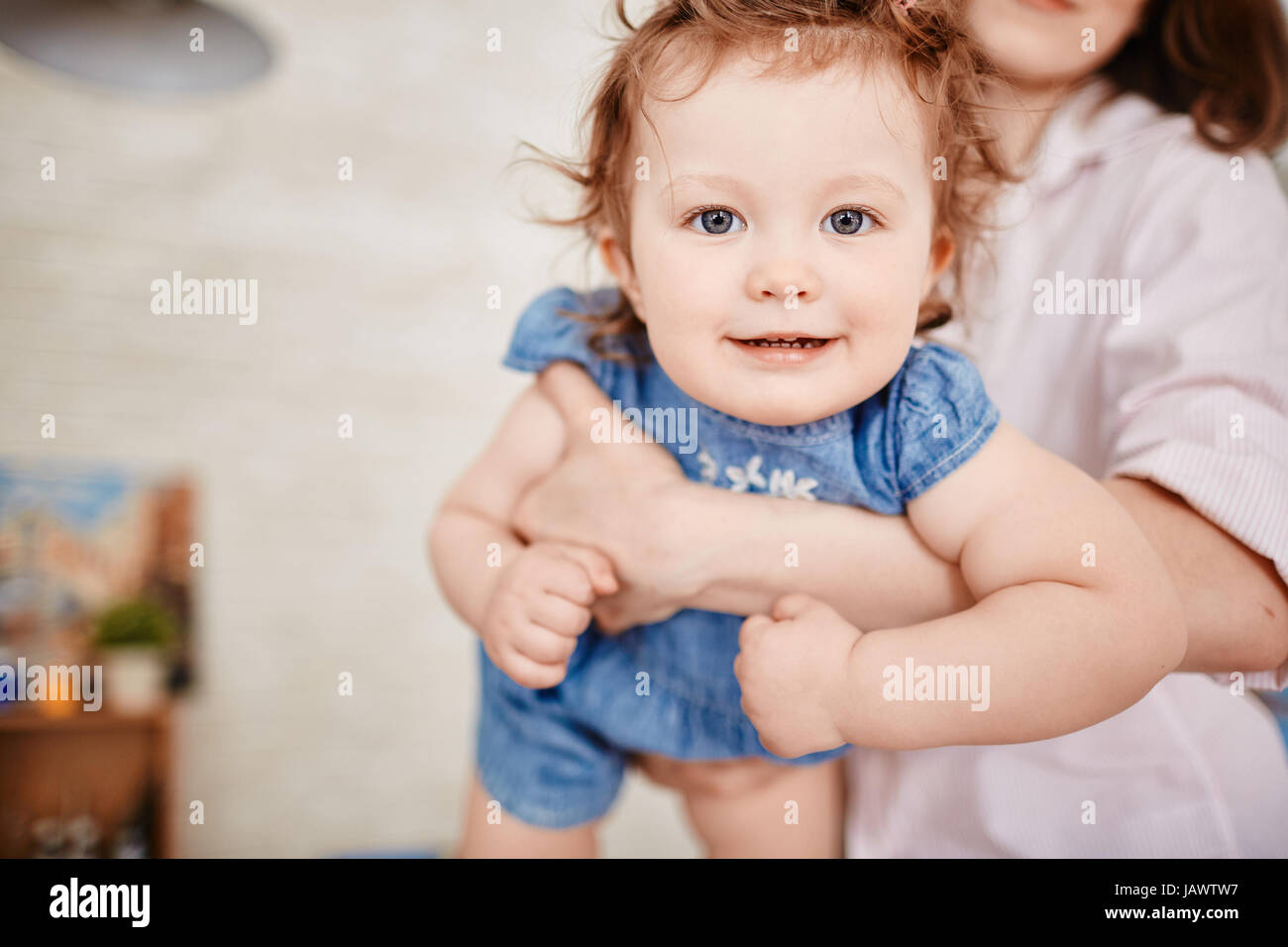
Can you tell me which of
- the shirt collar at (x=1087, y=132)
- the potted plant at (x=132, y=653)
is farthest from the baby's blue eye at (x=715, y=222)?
the potted plant at (x=132, y=653)

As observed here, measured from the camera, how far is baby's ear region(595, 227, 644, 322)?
0.61m

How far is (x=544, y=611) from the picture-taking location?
1.89 feet

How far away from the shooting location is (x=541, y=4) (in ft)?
2.81

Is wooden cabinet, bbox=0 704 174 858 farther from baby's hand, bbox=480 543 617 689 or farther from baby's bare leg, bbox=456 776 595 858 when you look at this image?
baby's hand, bbox=480 543 617 689

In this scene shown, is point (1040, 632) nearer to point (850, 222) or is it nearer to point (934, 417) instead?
point (934, 417)

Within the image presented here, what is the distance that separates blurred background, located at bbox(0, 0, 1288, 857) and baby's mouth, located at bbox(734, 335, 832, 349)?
1181mm

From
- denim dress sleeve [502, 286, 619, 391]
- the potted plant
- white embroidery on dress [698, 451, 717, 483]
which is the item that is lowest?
the potted plant

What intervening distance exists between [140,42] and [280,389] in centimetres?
74

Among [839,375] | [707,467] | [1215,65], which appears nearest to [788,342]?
[839,375]

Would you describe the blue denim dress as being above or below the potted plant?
above

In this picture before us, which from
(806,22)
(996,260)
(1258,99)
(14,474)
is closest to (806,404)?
(806,22)

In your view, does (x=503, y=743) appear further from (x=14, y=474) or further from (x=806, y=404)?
(x=14, y=474)

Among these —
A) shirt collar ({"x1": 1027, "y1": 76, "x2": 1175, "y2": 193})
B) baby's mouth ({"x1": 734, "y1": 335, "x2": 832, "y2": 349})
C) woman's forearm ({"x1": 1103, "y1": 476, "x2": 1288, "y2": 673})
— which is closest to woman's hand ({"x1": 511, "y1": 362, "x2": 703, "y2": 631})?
baby's mouth ({"x1": 734, "y1": 335, "x2": 832, "y2": 349})

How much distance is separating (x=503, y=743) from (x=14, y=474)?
127 cm
